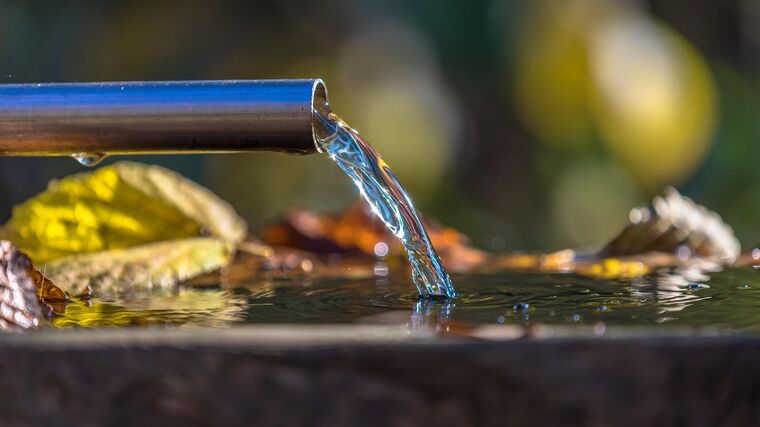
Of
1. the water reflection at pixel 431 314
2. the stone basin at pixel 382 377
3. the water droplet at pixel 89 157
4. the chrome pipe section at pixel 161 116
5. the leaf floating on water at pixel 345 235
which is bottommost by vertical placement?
the stone basin at pixel 382 377

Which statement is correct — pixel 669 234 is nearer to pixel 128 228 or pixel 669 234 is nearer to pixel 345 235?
pixel 345 235

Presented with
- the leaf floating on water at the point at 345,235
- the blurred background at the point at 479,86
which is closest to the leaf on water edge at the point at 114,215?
the leaf floating on water at the point at 345,235

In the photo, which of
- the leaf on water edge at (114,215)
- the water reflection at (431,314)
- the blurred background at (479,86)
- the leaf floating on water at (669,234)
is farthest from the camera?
the blurred background at (479,86)

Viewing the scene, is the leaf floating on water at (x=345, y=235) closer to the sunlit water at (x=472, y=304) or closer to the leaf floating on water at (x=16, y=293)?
the sunlit water at (x=472, y=304)

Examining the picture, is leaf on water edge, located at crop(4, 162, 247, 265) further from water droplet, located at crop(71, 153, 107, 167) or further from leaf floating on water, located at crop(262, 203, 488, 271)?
water droplet, located at crop(71, 153, 107, 167)

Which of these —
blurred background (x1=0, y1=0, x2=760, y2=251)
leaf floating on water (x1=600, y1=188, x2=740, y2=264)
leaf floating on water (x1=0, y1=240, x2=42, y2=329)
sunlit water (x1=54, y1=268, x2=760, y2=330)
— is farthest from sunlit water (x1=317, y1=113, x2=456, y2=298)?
blurred background (x1=0, y1=0, x2=760, y2=251)

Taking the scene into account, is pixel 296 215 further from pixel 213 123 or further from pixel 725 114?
pixel 725 114

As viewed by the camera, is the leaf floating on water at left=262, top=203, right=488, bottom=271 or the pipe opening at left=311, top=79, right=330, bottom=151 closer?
the pipe opening at left=311, top=79, right=330, bottom=151
